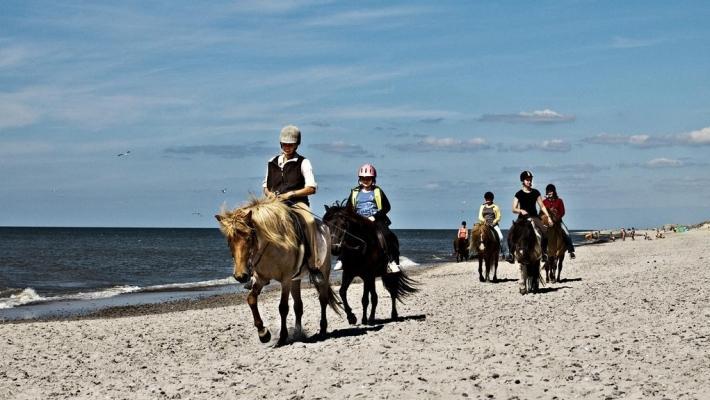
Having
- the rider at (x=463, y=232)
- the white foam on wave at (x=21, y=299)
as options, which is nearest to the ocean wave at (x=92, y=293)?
the white foam on wave at (x=21, y=299)

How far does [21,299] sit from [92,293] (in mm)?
3783

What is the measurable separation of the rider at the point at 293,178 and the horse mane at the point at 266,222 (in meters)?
0.49

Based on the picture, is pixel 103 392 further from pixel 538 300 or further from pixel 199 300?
pixel 199 300

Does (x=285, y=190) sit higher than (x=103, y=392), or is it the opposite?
(x=285, y=190)

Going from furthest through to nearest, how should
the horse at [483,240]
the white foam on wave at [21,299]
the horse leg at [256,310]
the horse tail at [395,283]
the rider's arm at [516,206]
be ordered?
the white foam on wave at [21,299] → the horse at [483,240] → the rider's arm at [516,206] → the horse tail at [395,283] → the horse leg at [256,310]

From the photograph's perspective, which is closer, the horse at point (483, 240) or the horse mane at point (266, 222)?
the horse mane at point (266, 222)

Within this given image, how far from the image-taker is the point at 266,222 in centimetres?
1052

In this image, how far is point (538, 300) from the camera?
A: 15.8 meters

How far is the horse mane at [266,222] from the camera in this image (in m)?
10.4

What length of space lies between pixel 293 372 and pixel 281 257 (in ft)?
6.35

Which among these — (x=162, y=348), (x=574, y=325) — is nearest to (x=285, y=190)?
(x=162, y=348)

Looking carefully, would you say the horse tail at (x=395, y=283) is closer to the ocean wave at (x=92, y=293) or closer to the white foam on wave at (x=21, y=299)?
the ocean wave at (x=92, y=293)

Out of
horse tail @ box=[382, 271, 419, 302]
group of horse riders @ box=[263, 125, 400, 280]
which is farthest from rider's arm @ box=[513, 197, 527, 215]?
group of horse riders @ box=[263, 125, 400, 280]

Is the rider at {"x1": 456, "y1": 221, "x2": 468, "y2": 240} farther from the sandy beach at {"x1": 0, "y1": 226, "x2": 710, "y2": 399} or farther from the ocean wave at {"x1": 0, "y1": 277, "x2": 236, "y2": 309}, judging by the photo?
the sandy beach at {"x1": 0, "y1": 226, "x2": 710, "y2": 399}
